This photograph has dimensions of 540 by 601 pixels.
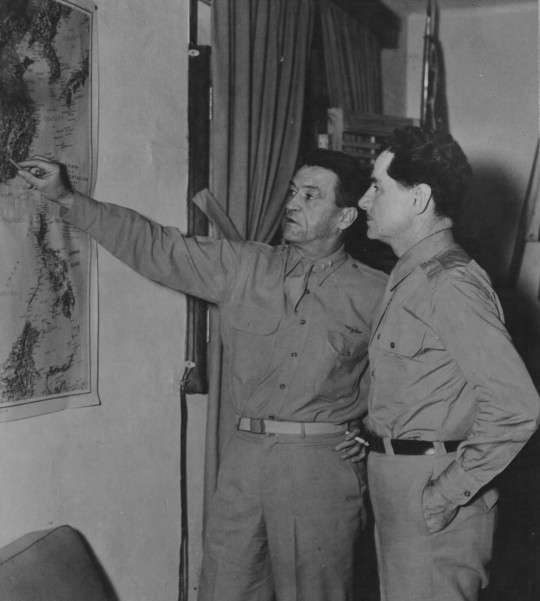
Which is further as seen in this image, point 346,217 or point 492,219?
point 492,219

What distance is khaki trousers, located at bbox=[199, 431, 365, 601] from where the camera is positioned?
2232 millimetres

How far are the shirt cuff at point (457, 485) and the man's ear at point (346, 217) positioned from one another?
1.03m

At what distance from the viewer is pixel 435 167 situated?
1.88m

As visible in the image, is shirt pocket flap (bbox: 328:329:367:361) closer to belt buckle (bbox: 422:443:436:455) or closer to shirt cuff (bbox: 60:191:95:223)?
belt buckle (bbox: 422:443:436:455)

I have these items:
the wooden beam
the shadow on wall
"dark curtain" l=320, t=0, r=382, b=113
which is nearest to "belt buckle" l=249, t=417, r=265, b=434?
"dark curtain" l=320, t=0, r=382, b=113

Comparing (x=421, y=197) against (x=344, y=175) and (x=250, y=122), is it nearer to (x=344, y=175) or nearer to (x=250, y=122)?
(x=344, y=175)

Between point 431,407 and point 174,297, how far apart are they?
44.7 inches

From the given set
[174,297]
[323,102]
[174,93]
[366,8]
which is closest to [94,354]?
[174,297]

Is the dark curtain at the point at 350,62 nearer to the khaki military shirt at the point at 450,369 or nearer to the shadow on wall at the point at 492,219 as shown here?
the shadow on wall at the point at 492,219

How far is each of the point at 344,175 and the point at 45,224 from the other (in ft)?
3.49

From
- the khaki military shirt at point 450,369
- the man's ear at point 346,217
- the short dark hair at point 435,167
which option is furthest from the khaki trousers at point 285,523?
the short dark hair at point 435,167

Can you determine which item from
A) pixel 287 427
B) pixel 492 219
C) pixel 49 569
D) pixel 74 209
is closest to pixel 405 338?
pixel 287 427

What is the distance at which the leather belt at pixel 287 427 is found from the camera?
2.27 m

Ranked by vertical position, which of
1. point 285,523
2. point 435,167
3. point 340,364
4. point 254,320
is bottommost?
point 285,523
